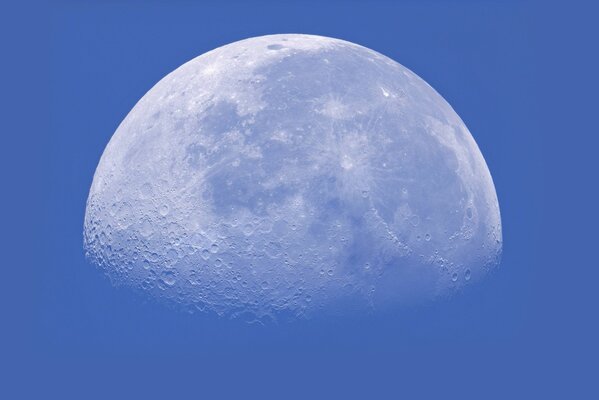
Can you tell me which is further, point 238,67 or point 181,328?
point 238,67

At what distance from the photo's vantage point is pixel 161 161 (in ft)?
44.8

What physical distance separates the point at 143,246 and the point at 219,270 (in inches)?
42.6

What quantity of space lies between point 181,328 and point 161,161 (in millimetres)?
1953

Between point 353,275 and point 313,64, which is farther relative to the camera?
point 313,64

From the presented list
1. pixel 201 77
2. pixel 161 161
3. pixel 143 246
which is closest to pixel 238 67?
pixel 201 77

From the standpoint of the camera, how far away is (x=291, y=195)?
12.9 metres

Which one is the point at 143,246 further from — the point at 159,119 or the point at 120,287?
the point at 159,119

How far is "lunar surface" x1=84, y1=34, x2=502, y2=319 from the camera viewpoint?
1291 centimetres

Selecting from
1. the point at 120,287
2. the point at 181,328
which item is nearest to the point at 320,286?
the point at 181,328

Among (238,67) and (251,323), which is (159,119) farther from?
(251,323)

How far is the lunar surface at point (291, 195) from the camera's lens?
12.9 meters

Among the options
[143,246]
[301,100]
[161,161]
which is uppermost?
[301,100]

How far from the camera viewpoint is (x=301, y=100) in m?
13.5

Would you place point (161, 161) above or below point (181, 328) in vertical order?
above
